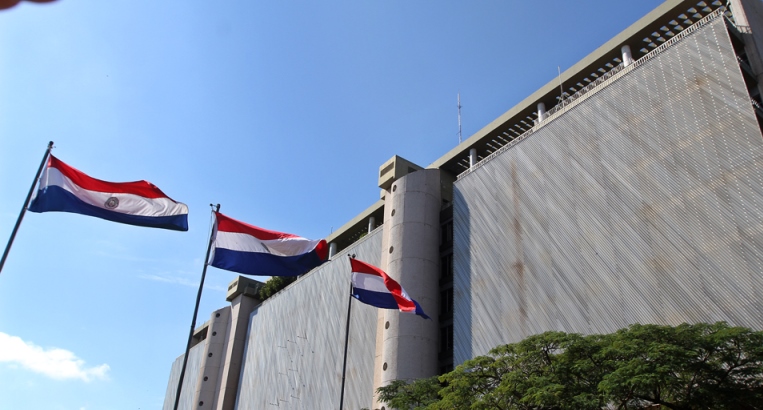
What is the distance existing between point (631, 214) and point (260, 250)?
18028mm

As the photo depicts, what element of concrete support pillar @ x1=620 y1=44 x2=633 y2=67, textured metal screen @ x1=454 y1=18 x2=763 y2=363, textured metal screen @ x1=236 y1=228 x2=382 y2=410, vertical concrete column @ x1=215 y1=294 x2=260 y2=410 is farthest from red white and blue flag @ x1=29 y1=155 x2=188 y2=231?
vertical concrete column @ x1=215 y1=294 x2=260 y2=410

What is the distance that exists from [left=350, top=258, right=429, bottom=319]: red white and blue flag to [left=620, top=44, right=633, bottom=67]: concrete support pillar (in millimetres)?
19010

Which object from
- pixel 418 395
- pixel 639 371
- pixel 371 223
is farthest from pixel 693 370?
pixel 371 223

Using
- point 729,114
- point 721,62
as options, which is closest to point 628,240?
point 729,114

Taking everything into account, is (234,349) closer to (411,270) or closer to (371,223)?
(371,223)

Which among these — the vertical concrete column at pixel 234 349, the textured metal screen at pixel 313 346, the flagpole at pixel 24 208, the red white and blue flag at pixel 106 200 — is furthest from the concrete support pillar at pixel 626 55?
the vertical concrete column at pixel 234 349

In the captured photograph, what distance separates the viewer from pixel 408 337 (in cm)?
4075

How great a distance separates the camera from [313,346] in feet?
173

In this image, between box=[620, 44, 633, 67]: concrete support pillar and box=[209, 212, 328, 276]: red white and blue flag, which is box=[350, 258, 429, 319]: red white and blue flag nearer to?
box=[209, 212, 328, 276]: red white and blue flag

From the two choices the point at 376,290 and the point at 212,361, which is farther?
the point at 212,361

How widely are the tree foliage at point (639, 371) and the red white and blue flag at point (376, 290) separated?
454 centimetres

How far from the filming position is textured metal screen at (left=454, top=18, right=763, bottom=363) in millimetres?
26594

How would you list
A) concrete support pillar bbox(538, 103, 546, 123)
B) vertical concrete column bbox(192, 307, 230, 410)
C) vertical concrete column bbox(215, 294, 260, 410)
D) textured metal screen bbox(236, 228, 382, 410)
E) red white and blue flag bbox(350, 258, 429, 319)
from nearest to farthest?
red white and blue flag bbox(350, 258, 429, 319) < concrete support pillar bbox(538, 103, 546, 123) < textured metal screen bbox(236, 228, 382, 410) < vertical concrete column bbox(215, 294, 260, 410) < vertical concrete column bbox(192, 307, 230, 410)

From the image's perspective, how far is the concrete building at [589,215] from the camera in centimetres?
2720
